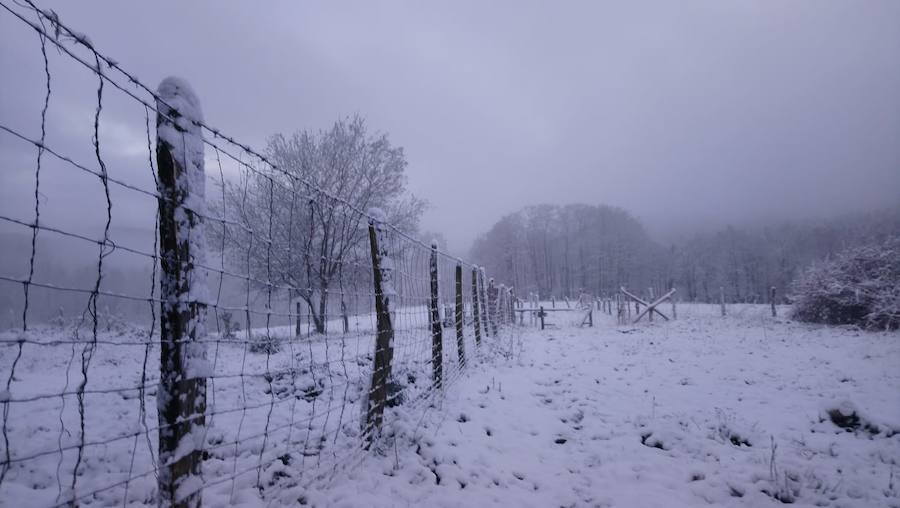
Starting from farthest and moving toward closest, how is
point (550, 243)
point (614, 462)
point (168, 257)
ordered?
point (550, 243) < point (614, 462) < point (168, 257)

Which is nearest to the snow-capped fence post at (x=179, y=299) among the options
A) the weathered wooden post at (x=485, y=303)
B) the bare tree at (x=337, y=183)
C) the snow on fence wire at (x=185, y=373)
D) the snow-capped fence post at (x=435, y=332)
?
the snow on fence wire at (x=185, y=373)

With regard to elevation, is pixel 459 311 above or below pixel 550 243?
below

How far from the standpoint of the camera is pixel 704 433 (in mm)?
4547

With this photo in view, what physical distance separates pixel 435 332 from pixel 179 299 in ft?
12.6

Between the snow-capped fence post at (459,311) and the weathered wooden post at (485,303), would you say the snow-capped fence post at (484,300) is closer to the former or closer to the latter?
the weathered wooden post at (485,303)

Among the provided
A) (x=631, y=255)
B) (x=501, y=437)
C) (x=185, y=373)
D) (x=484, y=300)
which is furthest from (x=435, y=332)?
(x=631, y=255)

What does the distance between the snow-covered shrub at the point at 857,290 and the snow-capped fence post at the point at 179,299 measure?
17076mm

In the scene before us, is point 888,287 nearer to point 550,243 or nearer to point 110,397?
point 110,397

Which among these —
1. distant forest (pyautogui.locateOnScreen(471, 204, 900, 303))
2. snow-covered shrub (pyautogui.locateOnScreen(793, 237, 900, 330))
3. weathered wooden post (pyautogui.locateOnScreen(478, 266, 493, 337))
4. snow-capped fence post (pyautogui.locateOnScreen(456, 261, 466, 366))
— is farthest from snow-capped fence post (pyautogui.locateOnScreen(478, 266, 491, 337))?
distant forest (pyautogui.locateOnScreen(471, 204, 900, 303))

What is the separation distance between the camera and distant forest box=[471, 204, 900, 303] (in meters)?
46.3

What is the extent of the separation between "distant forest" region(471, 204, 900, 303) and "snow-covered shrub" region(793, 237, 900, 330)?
28.2 m

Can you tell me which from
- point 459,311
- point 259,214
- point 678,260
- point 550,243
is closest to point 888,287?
point 459,311

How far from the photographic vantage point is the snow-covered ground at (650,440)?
3.28 meters

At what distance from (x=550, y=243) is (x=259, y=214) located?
43570 millimetres
